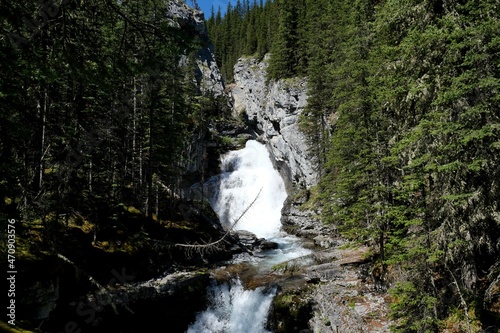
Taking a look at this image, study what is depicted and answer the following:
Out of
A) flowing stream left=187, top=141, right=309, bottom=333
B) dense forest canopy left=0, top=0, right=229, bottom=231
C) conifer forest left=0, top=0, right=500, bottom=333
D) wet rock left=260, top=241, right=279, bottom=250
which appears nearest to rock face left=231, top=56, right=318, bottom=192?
flowing stream left=187, top=141, right=309, bottom=333

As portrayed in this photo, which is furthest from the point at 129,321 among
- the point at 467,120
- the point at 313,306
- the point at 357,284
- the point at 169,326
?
the point at 467,120

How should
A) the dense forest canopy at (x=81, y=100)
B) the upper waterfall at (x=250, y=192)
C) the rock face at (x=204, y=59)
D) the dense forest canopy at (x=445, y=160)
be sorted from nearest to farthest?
the dense forest canopy at (x=81, y=100)
the dense forest canopy at (x=445, y=160)
the upper waterfall at (x=250, y=192)
the rock face at (x=204, y=59)

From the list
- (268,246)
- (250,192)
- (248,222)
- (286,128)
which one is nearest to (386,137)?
(268,246)

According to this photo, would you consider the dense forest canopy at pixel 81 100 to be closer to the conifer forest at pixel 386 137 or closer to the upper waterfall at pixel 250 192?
the conifer forest at pixel 386 137

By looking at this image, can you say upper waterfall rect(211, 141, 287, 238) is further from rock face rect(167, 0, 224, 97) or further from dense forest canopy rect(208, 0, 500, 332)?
dense forest canopy rect(208, 0, 500, 332)

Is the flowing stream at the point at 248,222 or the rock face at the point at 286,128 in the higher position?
the rock face at the point at 286,128

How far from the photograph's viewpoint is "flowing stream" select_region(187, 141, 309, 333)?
48.0ft

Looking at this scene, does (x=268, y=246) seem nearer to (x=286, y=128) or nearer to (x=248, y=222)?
(x=248, y=222)

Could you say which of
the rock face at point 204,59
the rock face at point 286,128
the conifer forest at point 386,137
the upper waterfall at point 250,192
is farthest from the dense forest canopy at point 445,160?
the rock face at point 204,59

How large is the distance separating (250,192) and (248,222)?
18.8 ft

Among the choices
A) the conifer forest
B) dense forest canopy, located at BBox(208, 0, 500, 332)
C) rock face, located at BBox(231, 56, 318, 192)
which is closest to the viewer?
the conifer forest

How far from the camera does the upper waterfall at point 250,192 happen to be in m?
39.3

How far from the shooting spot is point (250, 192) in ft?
143

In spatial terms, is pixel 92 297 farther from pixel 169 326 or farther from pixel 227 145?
pixel 227 145
